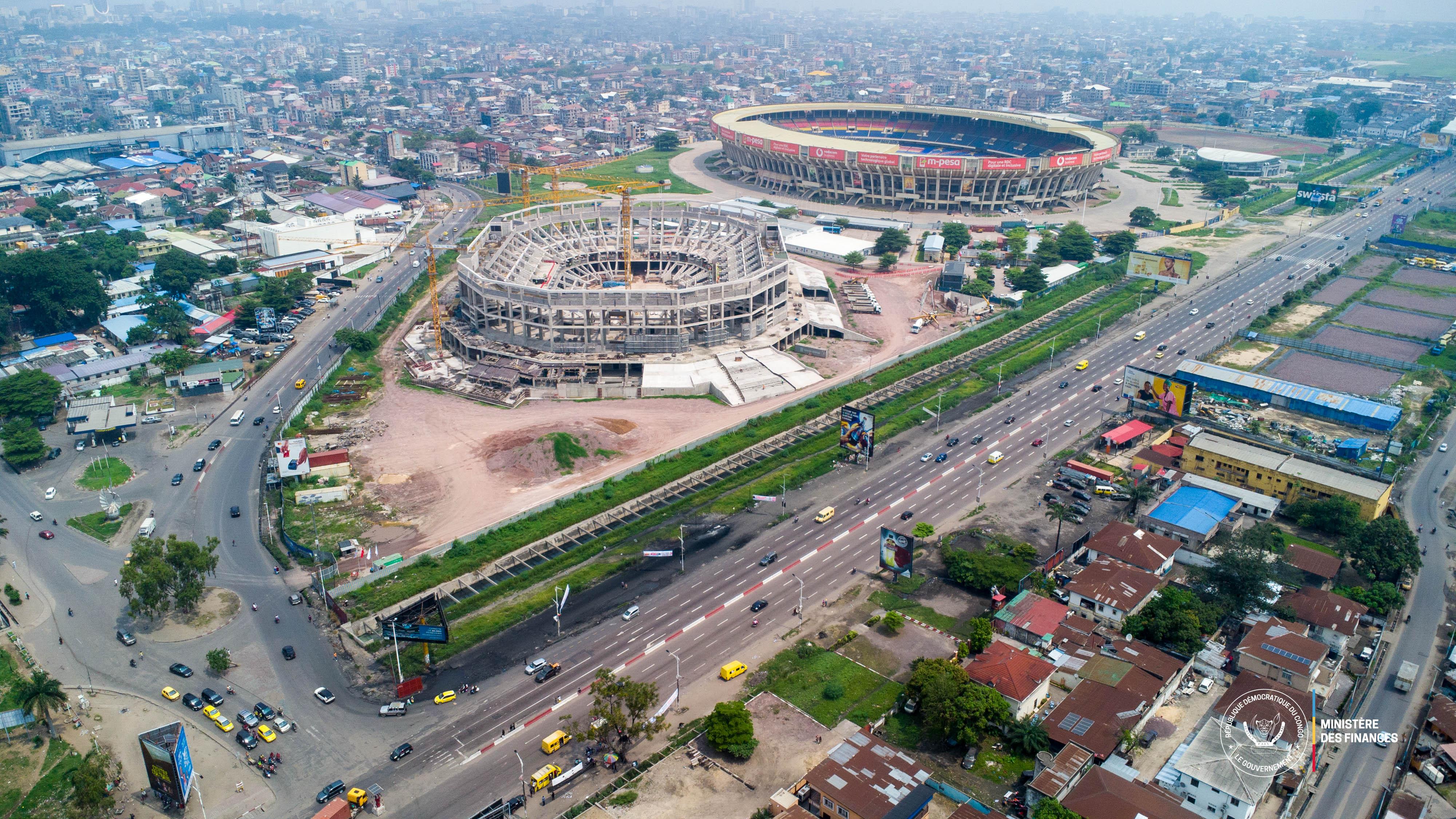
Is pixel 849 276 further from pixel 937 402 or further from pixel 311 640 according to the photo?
pixel 311 640

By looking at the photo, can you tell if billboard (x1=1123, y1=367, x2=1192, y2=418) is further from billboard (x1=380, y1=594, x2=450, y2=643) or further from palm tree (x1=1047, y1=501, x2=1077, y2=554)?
billboard (x1=380, y1=594, x2=450, y2=643)

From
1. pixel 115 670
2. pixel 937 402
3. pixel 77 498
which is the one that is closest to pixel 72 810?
pixel 115 670

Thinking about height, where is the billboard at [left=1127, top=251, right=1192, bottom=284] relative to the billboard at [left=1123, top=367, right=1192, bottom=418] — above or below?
above

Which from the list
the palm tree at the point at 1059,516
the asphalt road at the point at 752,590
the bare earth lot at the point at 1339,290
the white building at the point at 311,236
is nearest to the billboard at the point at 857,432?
the asphalt road at the point at 752,590

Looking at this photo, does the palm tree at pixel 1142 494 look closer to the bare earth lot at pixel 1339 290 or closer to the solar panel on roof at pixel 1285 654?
the solar panel on roof at pixel 1285 654

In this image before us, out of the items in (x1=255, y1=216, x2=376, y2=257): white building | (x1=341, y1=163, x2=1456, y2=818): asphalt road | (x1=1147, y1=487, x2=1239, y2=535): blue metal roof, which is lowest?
(x1=341, y1=163, x2=1456, y2=818): asphalt road

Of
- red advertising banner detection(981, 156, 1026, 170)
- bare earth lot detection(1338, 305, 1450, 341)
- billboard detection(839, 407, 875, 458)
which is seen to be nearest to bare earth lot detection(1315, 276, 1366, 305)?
bare earth lot detection(1338, 305, 1450, 341)

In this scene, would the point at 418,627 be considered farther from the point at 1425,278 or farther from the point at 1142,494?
the point at 1425,278
